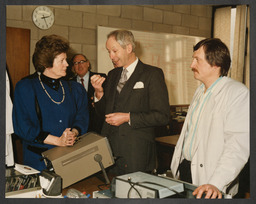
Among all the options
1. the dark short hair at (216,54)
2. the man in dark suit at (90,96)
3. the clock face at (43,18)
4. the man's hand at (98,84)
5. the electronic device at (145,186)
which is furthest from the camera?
the clock face at (43,18)

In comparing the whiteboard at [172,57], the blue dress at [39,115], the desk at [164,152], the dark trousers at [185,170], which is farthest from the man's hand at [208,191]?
the whiteboard at [172,57]

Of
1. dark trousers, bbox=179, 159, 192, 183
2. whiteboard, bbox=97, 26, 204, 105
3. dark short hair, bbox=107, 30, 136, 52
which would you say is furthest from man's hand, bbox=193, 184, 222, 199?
whiteboard, bbox=97, 26, 204, 105

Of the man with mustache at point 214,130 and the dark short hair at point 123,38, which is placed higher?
the dark short hair at point 123,38

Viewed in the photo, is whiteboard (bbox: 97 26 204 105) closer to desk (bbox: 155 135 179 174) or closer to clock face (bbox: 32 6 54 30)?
clock face (bbox: 32 6 54 30)

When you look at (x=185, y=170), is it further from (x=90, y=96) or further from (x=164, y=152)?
(x=164, y=152)

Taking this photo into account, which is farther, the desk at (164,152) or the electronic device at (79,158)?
the desk at (164,152)

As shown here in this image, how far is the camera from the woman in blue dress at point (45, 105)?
4.96ft

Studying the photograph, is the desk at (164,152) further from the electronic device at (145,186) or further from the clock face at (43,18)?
the clock face at (43,18)

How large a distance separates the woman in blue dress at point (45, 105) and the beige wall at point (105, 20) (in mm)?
771

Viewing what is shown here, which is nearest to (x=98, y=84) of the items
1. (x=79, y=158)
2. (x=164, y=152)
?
(x=79, y=158)

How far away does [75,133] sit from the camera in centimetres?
158

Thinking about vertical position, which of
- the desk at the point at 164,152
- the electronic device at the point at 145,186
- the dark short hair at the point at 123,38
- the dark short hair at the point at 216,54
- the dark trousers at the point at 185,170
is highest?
the dark short hair at the point at 123,38

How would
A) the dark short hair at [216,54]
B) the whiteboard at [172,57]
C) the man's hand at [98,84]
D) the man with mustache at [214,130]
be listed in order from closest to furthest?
1. the man with mustache at [214,130]
2. the dark short hair at [216,54]
3. the man's hand at [98,84]
4. the whiteboard at [172,57]

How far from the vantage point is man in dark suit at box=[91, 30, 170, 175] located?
64.6 inches
